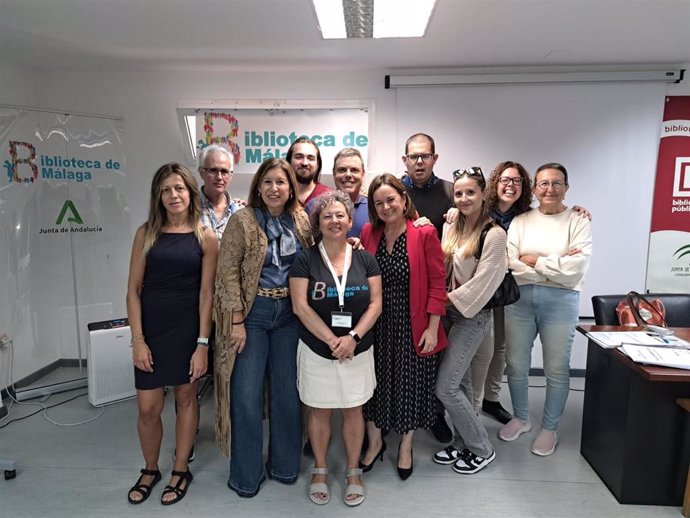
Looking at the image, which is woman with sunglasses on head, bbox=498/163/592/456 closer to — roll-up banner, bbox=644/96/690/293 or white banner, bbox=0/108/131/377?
roll-up banner, bbox=644/96/690/293

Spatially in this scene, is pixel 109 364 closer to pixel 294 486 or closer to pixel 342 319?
pixel 294 486

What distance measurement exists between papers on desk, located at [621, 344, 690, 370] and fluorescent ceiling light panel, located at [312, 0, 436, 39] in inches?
81.0

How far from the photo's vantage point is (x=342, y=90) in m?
3.72

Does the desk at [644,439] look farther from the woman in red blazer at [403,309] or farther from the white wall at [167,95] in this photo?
the white wall at [167,95]

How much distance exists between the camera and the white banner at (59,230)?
Answer: 11.0ft

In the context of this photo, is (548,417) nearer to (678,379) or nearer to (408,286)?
(678,379)

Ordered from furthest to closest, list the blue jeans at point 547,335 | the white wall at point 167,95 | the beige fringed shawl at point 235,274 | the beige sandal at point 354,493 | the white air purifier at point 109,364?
1. the white wall at point 167,95
2. the white air purifier at point 109,364
3. the blue jeans at point 547,335
4. the beige sandal at point 354,493
5. the beige fringed shawl at point 235,274

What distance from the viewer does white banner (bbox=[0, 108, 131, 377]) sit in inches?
132

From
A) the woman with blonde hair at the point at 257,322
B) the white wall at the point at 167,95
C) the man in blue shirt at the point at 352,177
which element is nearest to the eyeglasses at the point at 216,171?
the woman with blonde hair at the point at 257,322

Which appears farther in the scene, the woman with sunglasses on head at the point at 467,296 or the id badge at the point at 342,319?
the woman with sunglasses on head at the point at 467,296

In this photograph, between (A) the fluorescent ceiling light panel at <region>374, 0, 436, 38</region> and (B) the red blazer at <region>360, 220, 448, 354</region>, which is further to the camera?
(A) the fluorescent ceiling light panel at <region>374, 0, 436, 38</region>

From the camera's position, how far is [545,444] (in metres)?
2.65

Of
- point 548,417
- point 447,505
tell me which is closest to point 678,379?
point 548,417

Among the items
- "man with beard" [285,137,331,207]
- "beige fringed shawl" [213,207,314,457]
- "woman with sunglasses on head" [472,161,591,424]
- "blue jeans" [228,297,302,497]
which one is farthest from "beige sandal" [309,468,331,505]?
"man with beard" [285,137,331,207]
